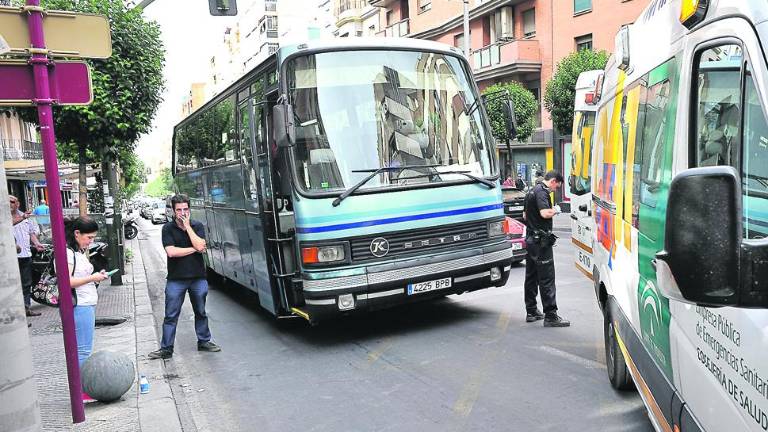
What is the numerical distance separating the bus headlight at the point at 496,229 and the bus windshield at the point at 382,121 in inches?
23.1

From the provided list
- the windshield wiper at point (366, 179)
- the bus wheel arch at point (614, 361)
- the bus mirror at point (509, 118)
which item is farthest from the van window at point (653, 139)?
the bus mirror at point (509, 118)

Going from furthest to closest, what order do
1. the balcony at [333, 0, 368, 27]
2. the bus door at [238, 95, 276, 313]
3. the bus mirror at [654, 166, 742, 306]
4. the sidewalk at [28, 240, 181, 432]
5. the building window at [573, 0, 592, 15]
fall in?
the balcony at [333, 0, 368, 27], the building window at [573, 0, 592, 15], the bus door at [238, 95, 276, 313], the sidewalk at [28, 240, 181, 432], the bus mirror at [654, 166, 742, 306]

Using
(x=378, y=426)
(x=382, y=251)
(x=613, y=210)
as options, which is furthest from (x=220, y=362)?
(x=613, y=210)

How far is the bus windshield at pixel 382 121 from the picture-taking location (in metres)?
6.93

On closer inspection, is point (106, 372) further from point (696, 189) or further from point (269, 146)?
point (696, 189)

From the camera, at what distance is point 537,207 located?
7.51 m

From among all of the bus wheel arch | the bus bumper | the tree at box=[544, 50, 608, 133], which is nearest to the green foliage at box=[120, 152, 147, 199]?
the bus bumper

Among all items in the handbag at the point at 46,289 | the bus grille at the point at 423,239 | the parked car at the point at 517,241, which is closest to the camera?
the bus grille at the point at 423,239

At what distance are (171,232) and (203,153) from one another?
197 inches

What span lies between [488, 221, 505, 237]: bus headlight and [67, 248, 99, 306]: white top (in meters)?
4.27

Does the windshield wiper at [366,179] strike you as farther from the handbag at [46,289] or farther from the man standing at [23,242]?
the man standing at [23,242]

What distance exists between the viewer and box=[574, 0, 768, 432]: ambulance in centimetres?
163

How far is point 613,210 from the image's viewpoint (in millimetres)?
4699

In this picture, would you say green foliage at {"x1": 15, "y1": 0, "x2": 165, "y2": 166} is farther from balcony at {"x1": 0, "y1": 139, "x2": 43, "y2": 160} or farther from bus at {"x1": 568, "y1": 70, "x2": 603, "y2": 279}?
balcony at {"x1": 0, "y1": 139, "x2": 43, "y2": 160}
